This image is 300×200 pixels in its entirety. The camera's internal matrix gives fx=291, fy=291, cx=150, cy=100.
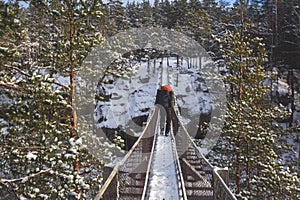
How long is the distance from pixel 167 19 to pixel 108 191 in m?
50.4

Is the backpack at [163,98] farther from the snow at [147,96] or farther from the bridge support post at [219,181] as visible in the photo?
the snow at [147,96]

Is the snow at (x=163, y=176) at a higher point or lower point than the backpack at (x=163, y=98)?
lower

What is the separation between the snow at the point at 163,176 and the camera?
6.44 metres

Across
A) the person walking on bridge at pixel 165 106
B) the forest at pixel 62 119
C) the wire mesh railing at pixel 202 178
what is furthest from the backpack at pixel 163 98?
the forest at pixel 62 119

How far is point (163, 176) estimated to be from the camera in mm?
7539

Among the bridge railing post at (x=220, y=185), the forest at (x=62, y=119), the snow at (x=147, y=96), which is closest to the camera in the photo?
the bridge railing post at (x=220, y=185)

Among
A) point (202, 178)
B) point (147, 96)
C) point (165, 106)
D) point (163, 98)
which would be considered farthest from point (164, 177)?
point (147, 96)

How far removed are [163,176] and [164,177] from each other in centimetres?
9

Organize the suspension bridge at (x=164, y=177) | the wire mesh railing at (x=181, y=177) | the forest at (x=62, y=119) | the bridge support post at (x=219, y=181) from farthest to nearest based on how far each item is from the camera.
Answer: the forest at (x=62, y=119), the suspension bridge at (x=164, y=177), the wire mesh railing at (x=181, y=177), the bridge support post at (x=219, y=181)

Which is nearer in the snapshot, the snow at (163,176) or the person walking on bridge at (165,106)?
the snow at (163,176)

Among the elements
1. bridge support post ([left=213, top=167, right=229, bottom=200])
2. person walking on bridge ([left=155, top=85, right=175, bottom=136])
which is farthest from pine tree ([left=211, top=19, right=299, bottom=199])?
bridge support post ([left=213, top=167, right=229, bottom=200])

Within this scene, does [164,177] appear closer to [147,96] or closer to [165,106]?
[165,106]

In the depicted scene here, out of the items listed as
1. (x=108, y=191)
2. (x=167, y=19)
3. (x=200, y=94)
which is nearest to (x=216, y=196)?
(x=108, y=191)

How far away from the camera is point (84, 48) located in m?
6.62
